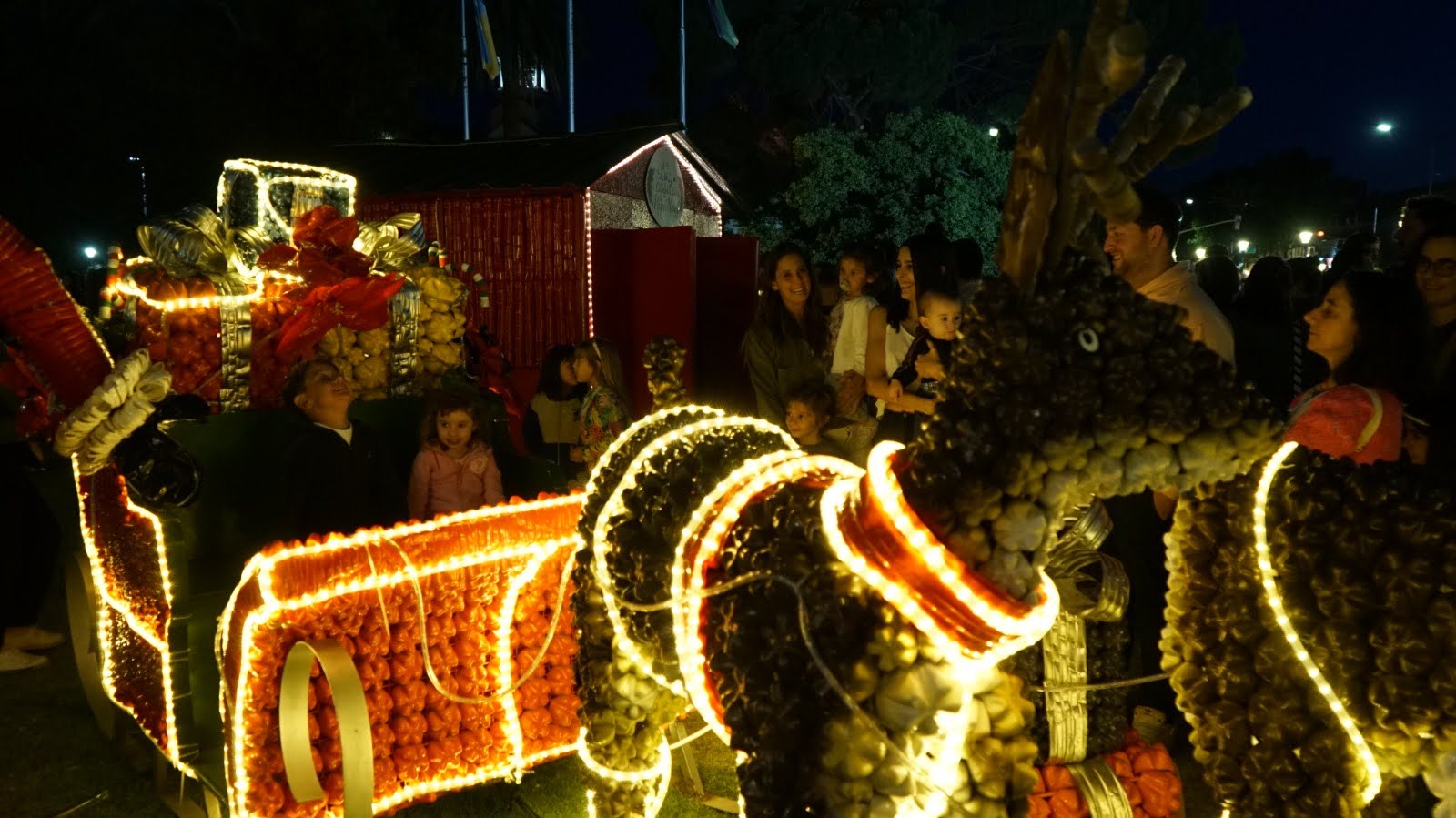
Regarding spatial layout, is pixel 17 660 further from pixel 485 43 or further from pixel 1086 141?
pixel 485 43

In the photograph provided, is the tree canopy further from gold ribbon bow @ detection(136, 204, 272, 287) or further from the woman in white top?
gold ribbon bow @ detection(136, 204, 272, 287)

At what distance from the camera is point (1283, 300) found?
474cm

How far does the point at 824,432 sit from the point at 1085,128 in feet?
9.45

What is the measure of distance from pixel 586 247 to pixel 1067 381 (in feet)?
25.8

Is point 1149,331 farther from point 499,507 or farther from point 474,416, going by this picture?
point 474,416

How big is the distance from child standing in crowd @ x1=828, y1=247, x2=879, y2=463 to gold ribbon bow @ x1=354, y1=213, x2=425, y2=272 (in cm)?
190

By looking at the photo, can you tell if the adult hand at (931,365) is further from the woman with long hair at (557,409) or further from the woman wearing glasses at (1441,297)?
the woman with long hair at (557,409)

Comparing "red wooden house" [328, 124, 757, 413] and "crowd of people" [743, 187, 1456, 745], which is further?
"red wooden house" [328, 124, 757, 413]

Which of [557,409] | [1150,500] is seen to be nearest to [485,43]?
[557,409]

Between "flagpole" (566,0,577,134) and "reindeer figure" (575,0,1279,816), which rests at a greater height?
"flagpole" (566,0,577,134)

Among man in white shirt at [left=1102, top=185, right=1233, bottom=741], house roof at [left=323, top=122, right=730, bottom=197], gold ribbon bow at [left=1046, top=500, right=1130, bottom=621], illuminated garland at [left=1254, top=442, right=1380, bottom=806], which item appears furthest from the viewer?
house roof at [left=323, top=122, right=730, bottom=197]

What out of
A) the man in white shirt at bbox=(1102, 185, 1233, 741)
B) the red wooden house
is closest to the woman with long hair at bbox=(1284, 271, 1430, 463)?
the man in white shirt at bbox=(1102, 185, 1233, 741)

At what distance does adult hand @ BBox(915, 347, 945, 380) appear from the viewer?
3.55 m

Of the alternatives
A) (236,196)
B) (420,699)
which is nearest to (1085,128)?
(420,699)
